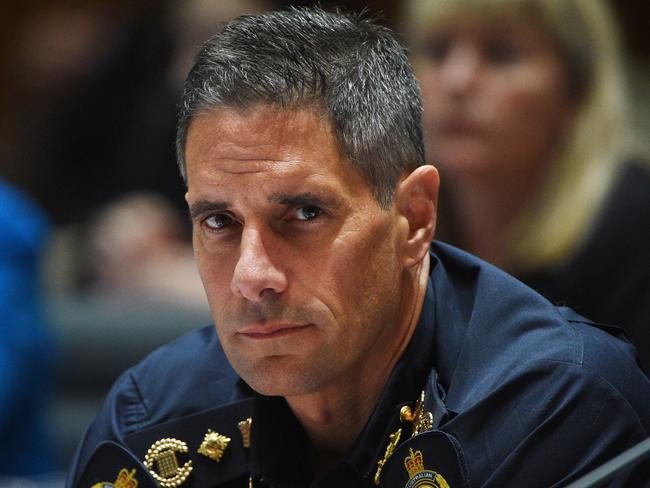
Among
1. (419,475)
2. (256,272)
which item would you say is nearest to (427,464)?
(419,475)

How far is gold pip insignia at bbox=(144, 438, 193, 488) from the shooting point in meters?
2.09

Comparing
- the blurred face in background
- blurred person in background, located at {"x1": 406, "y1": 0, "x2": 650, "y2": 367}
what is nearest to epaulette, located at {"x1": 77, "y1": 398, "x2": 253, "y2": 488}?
blurred person in background, located at {"x1": 406, "y1": 0, "x2": 650, "y2": 367}

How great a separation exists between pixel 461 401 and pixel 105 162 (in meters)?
3.24

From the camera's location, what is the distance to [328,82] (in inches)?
74.4

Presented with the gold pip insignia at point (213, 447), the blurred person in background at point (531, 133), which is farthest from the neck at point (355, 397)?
the blurred person in background at point (531, 133)

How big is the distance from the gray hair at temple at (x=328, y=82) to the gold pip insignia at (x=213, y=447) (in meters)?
0.42

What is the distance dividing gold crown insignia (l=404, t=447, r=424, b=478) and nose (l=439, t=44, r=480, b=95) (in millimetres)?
1588

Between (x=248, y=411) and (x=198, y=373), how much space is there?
0.13 m

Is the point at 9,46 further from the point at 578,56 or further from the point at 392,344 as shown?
the point at 392,344

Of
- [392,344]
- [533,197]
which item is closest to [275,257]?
[392,344]

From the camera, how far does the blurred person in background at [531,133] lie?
3.02 metres

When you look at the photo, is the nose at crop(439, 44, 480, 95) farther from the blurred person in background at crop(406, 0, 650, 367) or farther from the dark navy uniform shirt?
the dark navy uniform shirt

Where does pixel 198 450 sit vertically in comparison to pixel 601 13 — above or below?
below

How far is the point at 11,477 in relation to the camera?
3469mm
